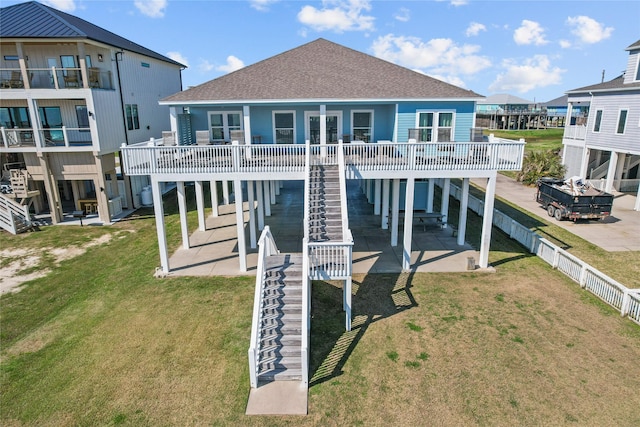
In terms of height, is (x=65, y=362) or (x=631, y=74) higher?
(x=631, y=74)

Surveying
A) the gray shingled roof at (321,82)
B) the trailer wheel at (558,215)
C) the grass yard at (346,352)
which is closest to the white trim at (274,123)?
the gray shingled roof at (321,82)

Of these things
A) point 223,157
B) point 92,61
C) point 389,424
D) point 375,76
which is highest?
point 92,61

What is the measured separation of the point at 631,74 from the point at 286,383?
27.1 meters

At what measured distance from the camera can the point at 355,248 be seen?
55.7ft

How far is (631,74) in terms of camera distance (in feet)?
76.6

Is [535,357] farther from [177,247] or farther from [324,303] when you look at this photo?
[177,247]

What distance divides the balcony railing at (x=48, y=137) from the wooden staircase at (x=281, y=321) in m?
15.2

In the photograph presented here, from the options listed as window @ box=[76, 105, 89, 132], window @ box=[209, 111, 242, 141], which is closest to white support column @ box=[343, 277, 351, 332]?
window @ box=[209, 111, 242, 141]

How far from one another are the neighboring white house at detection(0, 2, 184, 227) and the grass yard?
8039 mm

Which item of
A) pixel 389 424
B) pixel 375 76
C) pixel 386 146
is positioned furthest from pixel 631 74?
pixel 389 424

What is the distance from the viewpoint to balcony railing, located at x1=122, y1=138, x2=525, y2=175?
1405cm

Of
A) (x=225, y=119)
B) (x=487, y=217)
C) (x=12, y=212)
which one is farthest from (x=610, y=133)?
(x=12, y=212)

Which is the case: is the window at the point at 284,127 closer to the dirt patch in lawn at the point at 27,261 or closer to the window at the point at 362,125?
Result: the window at the point at 362,125

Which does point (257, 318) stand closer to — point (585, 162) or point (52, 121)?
point (52, 121)
